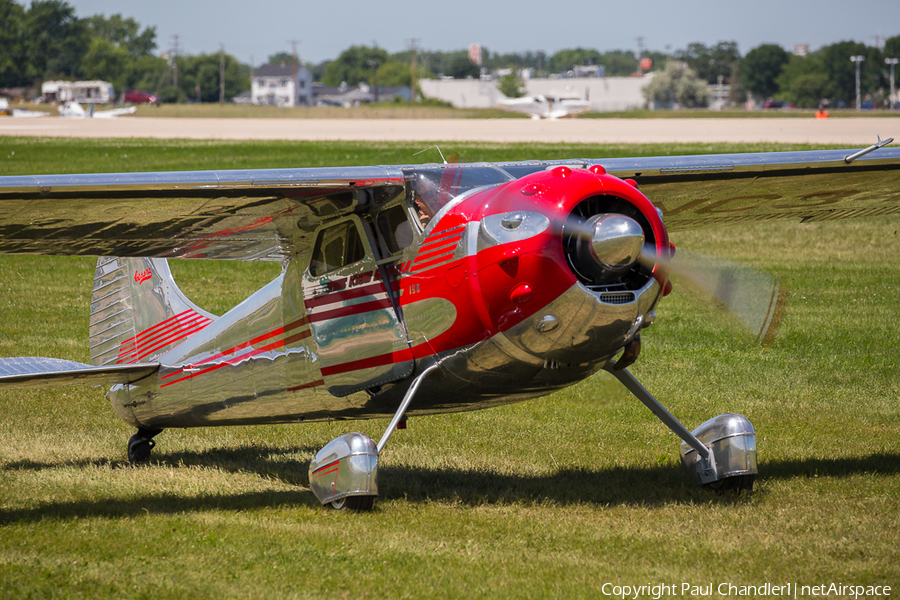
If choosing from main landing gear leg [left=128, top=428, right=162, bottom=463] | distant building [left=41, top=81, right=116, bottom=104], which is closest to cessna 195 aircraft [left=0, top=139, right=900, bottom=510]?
main landing gear leg [left=128, top=428, right=162, bottom=463]

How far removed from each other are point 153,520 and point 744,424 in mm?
4696

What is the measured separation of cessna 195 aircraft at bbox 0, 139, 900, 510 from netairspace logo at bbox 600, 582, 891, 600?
1.56 metres

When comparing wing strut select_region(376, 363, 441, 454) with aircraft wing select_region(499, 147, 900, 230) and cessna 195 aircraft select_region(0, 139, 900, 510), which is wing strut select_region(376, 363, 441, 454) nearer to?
cessna 195 aircraft select_region(0, 139, 900, 510)

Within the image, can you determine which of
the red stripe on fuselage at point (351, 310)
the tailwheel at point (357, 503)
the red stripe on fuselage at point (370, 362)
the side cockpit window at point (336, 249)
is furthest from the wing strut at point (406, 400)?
the side cockpit window at point (336, 249)

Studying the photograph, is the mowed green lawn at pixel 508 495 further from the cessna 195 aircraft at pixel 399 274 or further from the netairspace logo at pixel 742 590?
the cessna 195 aircraft at pixel 399 274

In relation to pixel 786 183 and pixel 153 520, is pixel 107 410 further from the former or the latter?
pixel 786 183

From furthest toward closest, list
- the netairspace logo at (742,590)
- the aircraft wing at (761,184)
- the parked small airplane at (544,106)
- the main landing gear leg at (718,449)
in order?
the parked small airplane at (544,106), the aircraft wing at (761,184), the main landing gear leg at (718,449), the netairspace logo at (742,590)

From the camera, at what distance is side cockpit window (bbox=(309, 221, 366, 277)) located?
24.0 ft

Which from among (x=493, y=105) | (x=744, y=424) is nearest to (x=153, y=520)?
(x=744, y=424)

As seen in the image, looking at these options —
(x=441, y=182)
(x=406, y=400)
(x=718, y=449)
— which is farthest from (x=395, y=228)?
(x=718, y=449)

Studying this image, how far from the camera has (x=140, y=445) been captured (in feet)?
30.6

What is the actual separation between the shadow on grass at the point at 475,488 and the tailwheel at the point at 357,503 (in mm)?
552

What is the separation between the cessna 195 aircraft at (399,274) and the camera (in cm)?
616

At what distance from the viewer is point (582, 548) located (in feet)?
20.9
